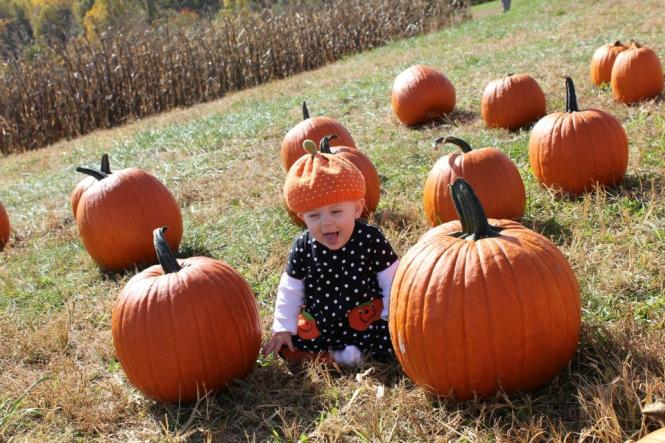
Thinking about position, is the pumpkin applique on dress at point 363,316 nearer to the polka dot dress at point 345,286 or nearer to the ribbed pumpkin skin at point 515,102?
the polka dot dress at point 345,286

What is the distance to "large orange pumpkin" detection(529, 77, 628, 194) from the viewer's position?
450cm

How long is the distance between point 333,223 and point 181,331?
2.84 ft

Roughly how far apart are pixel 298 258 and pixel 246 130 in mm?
6343

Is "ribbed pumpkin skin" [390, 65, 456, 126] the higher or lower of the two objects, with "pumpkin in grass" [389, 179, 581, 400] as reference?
lower

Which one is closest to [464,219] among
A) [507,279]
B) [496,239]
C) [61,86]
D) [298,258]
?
[496,239]

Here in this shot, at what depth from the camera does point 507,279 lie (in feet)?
8.20

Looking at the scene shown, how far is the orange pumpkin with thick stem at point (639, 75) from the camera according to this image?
256 inches

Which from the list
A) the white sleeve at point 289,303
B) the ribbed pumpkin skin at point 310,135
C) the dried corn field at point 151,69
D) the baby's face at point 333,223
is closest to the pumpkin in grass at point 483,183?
the baby's face at point 333,223

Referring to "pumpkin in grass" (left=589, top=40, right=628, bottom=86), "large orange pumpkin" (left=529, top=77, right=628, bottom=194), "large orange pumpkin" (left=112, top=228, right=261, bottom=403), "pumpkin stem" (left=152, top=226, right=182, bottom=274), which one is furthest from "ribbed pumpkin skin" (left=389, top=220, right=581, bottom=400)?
"pumpkin in grass" (left=589, top=40, right=628, bottom=86)

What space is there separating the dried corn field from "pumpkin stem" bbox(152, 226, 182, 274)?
11.8m

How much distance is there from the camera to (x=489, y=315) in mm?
2496

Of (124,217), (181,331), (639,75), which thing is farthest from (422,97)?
(181,331)

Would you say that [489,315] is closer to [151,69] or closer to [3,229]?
[3,229]

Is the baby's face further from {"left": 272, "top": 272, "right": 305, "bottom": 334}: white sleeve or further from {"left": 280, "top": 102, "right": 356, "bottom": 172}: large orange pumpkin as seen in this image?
{"left": 280, "top": 102, "right": 356, "bottom": 172}: large orange pumpkin
